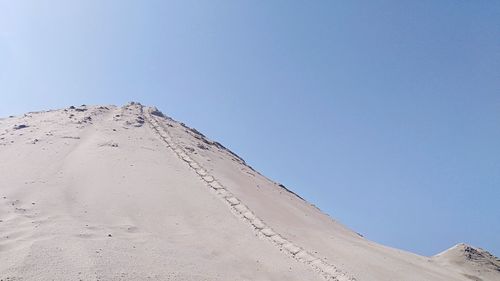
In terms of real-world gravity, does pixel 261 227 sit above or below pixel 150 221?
above

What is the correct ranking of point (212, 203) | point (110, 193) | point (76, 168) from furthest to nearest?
point (76, 168)
point (212, 203)
point (110, 193)

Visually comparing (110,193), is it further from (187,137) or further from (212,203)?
(187,137)

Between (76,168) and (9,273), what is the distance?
5.86 m

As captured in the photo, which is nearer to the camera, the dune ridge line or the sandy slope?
the sandy slope

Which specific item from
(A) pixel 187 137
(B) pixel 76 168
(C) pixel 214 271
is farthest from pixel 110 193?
(A) pixel 187 137

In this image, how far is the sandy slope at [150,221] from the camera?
6094mm

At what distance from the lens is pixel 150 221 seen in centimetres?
816

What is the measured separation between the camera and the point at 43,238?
6355mm

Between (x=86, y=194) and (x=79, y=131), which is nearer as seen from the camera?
(x=86, y=194)

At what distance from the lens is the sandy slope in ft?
20.0

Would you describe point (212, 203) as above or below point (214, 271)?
above

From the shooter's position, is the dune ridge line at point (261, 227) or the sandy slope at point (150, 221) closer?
the sandy slope at point (150, 221)

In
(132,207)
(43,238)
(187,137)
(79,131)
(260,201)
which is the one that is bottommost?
(43,238)

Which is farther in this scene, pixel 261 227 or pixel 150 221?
pixel 261 227
